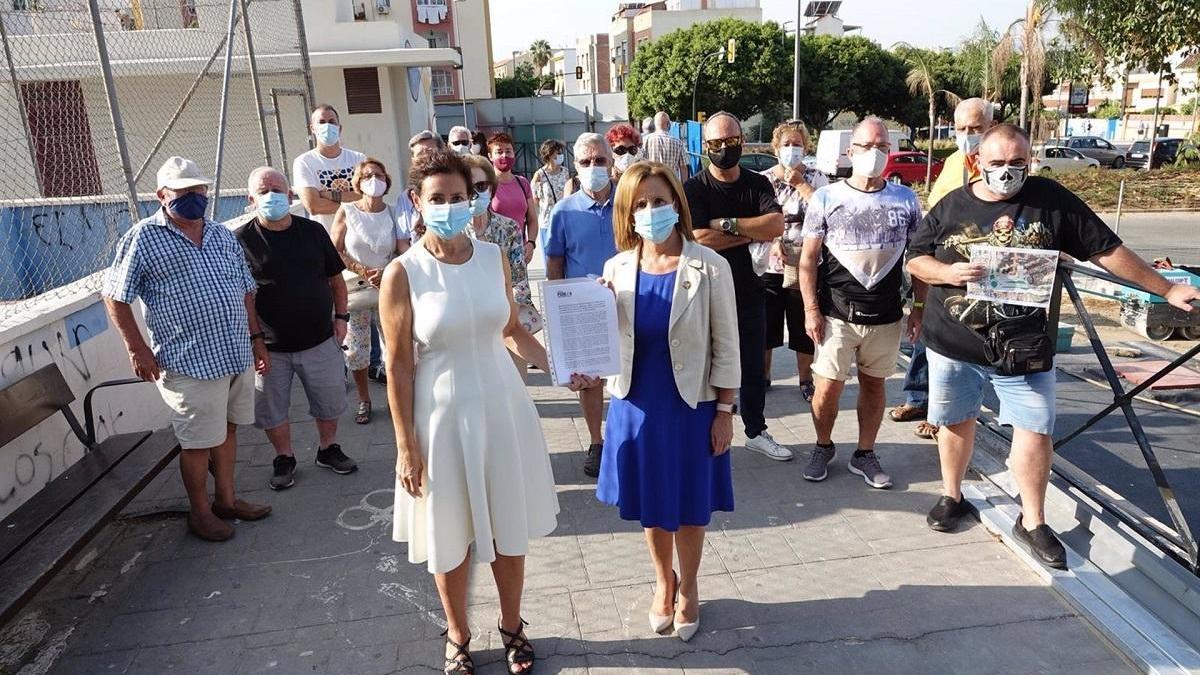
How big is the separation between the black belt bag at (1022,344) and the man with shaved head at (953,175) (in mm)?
1324

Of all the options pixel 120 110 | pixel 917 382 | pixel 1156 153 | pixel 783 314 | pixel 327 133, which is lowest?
pixel 1156 153

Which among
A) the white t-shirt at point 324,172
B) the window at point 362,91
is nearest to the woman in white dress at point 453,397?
the white t-shirt at point 324,172

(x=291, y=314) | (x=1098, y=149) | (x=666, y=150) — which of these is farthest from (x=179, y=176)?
(x=1098, y=149)

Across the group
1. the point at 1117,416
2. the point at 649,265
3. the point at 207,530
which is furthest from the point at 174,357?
the point at 1117,416

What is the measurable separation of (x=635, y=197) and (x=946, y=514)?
2.30m

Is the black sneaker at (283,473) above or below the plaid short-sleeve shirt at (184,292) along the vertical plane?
below

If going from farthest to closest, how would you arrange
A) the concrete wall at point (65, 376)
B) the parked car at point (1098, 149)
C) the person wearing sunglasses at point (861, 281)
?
the parked car at point (1098, 149), the person wearing sunglasses at point (861, 281), the concrete wall at point (65, 376)

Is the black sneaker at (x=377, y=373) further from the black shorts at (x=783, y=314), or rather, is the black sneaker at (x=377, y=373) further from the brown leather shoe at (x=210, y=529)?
the black shorts at (x=783, y=314)

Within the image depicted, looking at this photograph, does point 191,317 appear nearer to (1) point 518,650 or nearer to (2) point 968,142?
(1) point 518,650

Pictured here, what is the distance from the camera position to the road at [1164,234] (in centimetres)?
1376

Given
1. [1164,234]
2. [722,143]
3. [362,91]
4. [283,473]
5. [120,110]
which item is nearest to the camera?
[722,143]

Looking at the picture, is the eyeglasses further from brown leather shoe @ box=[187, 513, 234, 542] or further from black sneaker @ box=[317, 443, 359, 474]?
brown leather shoe @ box=[187, 513, 234, 542]

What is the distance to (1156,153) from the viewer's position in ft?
94.4

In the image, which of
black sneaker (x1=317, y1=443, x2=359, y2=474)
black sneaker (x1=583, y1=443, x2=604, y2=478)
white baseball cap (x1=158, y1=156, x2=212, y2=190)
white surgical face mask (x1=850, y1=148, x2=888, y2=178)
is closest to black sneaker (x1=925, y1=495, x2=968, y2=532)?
white surgical face mask (x1=850, y1=148, x2=888, y2=178)
